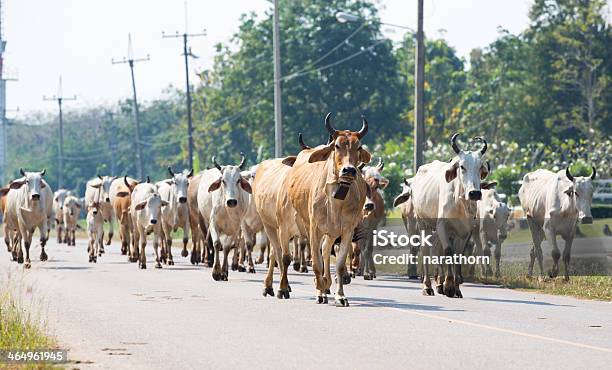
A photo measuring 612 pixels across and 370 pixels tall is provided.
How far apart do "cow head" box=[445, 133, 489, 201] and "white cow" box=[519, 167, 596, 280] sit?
4.55 meters

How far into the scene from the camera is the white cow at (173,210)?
108 ft

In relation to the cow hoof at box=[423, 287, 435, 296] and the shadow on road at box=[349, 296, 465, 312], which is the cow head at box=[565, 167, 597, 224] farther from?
the shadow on road at box=[349, 296, 465, 312]

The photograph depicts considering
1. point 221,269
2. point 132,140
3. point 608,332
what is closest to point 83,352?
point 608,332

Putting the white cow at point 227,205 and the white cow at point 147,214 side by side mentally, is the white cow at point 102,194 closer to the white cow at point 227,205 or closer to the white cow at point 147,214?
the white cow at point 147,214

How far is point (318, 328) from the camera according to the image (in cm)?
1502

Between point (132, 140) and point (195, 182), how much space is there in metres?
104

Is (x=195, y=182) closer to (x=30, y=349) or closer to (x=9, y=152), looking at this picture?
(x=30, y=349)

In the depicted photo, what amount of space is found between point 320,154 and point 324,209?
0.77 meters

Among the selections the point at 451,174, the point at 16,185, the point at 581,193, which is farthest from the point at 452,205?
the point at 16,185

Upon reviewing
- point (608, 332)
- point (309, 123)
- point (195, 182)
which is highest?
point (309, 123)

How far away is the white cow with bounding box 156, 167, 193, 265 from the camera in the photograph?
108 ft

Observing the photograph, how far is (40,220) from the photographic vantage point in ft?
107

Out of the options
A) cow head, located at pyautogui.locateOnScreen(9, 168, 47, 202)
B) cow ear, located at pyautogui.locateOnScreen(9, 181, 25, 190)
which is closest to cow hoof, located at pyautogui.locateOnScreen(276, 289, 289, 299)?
cow head, located at pyautogui.locateOnScreen(9, 168, 47, 202)

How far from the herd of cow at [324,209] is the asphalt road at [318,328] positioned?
0.93 meters
